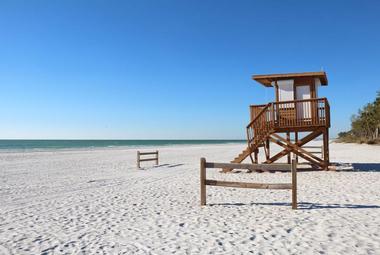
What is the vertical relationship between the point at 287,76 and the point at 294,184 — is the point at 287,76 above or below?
above

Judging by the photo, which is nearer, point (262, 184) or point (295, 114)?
point (262, 184)

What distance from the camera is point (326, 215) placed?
21.5 feet

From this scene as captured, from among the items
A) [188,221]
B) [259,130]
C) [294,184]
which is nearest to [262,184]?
[294,184]

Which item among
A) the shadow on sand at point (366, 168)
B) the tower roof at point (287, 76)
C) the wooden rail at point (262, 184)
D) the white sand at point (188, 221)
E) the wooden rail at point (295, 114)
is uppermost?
the tower roof at point (287, 76)

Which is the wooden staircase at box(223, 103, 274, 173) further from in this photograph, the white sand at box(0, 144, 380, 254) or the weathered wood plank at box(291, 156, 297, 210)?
the weathered wood plank at box(291, 156, 297, 210)

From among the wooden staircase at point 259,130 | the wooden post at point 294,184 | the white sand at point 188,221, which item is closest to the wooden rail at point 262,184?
the wooden post at point 294,184

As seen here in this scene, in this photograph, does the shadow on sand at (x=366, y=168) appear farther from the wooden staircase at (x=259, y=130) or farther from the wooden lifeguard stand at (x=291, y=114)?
the wooden staircase at (x=259, y=130)

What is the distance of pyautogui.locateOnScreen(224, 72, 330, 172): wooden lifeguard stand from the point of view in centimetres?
1346

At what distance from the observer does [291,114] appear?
1396 cm

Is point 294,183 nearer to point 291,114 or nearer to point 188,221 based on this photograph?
point 188,221

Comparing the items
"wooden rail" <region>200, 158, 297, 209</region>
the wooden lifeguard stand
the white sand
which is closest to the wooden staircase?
the wooden lifeguard stand

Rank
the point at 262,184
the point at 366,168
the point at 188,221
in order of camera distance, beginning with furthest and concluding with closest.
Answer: the point at 366,168, the point at 262,184, the point at 188,221

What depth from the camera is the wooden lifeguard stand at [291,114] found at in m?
13.5

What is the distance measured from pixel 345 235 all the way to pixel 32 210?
7.19 m
